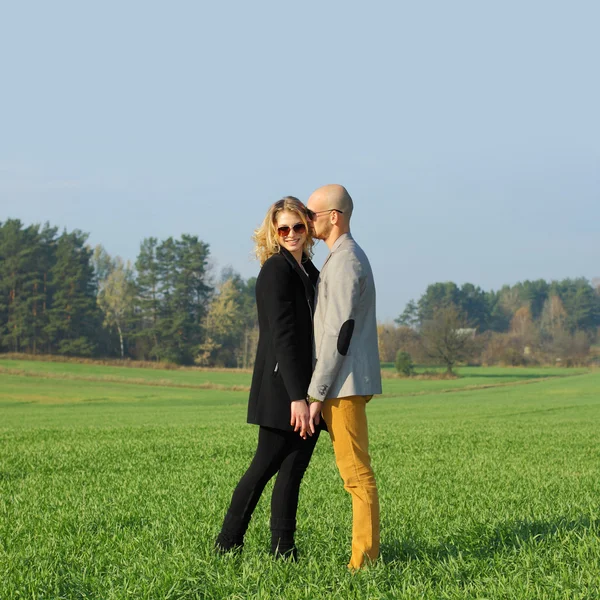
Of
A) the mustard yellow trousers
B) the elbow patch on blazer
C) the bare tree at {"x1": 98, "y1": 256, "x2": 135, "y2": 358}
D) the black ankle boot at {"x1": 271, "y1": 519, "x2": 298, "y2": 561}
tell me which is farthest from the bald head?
the bare tree at {"x1": 98, "y1": 256, "x2": 135, "y2": 358}

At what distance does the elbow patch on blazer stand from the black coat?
1.08 feet

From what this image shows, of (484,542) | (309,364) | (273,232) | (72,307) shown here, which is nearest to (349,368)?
(309,364)

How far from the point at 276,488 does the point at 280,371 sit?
0.85m

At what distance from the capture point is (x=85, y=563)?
4836 mm

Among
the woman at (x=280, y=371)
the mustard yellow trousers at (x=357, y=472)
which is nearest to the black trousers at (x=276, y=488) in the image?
the woman at (x=280, y=371)

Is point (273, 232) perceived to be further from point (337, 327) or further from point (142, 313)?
point (142, 313)

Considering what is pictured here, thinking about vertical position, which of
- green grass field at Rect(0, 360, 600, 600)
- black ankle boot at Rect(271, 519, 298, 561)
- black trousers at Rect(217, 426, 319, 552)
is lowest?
green grass field at Rect(0, 360, 600, 600)

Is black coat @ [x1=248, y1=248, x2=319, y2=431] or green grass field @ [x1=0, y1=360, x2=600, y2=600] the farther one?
black coat @ [x1=248, y1=248, x2=319, y2=431]

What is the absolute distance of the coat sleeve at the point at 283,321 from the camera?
4.59 meters

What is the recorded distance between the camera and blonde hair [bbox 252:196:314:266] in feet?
15.7

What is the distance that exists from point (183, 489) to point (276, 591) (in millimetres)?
4580

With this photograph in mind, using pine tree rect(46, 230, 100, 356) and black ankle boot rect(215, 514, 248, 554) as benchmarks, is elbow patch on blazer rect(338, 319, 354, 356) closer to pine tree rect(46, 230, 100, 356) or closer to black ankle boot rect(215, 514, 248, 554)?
black ankle boot rect(215, 514, 248, 554)

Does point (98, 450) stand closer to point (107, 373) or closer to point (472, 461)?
point (472, 461)

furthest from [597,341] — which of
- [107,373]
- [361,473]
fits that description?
[361,473]
